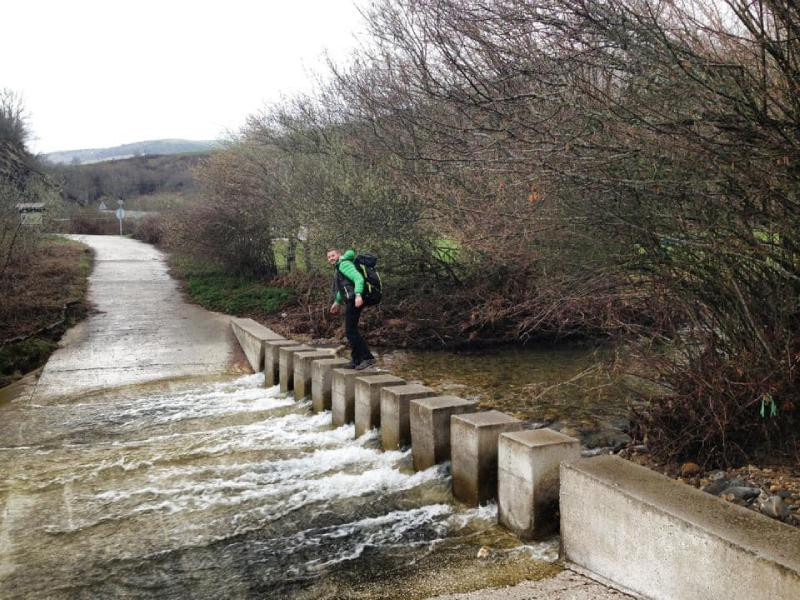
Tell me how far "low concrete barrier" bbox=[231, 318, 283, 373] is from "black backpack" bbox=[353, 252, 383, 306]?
3.40m

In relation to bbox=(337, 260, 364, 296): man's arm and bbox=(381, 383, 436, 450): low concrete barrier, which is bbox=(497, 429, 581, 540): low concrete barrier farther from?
bbox=(337, 260, 364, 296): man's arm

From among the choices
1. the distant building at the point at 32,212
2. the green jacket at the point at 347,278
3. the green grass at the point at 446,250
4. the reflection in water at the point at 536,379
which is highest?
the distant building at the point at 32,212

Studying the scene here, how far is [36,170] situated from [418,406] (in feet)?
162

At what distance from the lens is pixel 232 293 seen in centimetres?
1928

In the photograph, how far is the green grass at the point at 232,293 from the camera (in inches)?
699

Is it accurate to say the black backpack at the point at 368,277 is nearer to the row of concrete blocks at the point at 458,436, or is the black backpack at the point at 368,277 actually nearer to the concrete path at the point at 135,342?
the row of concrete blocks at the point at 458,436

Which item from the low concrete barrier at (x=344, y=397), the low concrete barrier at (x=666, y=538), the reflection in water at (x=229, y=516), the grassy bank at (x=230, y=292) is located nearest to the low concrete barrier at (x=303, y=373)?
the reflection in water at (x=229, y=516)

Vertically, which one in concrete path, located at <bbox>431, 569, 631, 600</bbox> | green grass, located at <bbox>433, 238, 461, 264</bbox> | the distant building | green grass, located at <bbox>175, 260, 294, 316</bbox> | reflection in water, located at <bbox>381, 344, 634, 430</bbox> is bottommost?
concrete path, located at <bbox>431, 569, 631, 600</bbox>

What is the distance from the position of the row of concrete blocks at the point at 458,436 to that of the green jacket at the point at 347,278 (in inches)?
38.5

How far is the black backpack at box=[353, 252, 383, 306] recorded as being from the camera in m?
9.26

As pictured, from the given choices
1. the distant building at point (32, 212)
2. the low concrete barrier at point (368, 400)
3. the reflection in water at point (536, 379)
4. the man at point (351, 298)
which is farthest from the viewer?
the distant building at point (32, 212)

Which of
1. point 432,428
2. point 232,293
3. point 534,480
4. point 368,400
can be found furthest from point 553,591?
point 232,293

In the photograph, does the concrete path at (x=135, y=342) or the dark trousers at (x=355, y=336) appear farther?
the concrete path at (x=135, y=342)

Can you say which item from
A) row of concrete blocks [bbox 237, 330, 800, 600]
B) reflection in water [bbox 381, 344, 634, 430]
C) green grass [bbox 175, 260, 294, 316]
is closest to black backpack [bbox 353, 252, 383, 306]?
reflection in water [bbox 381, 344, 634, 430]
